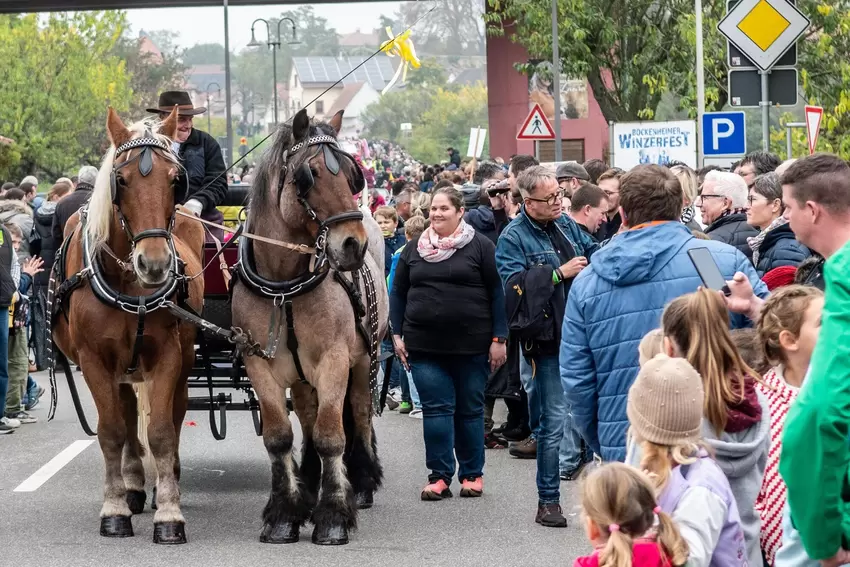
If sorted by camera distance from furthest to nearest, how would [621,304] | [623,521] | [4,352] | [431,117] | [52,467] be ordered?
[431,117], [4,352], [52,467], [621,304], [623,521]

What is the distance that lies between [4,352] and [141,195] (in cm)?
547

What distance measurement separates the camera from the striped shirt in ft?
15.6

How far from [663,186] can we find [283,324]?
2.88 meters

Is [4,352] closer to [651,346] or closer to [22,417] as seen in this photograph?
[22,417]

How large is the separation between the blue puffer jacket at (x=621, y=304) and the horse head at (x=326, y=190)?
1913 millimetres

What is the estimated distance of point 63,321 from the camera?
8906mm

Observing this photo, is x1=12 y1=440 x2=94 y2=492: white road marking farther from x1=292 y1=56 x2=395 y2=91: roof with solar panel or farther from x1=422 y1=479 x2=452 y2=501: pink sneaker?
x1=292 y1=56 x2=395 y2=91: roof with solar panel

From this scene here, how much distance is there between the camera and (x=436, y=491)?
9.42m

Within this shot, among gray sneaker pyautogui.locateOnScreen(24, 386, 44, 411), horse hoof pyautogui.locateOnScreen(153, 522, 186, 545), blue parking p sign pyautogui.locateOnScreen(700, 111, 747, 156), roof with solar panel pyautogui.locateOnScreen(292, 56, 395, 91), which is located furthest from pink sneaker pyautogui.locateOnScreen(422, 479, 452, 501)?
roof with solar panel pyautogui.locateOnScreen(292, 56, 395, 91)

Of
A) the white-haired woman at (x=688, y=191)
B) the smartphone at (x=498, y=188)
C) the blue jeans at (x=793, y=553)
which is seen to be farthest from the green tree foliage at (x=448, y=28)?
the blue jeans at (x=793, y=553)

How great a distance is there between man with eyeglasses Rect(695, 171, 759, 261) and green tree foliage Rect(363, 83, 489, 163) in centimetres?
8616

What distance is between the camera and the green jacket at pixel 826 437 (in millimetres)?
3088

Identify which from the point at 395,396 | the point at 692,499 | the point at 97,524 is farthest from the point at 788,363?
the point at 395,396

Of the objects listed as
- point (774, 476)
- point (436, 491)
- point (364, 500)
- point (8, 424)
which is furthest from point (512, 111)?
point (774, 476)
